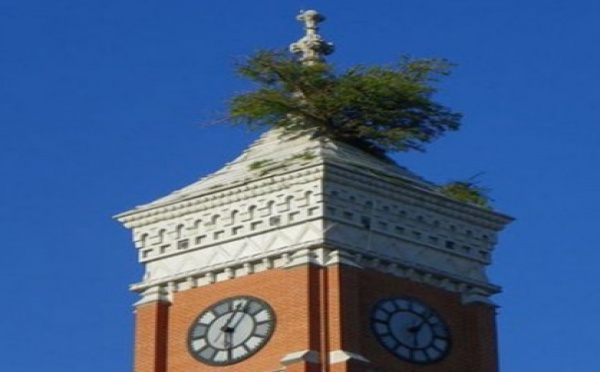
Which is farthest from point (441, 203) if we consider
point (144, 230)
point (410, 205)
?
point (144, 230)

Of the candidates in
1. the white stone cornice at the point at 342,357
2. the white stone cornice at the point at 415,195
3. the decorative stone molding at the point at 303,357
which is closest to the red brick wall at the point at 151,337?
the decorative stone molding at the point at 303,357

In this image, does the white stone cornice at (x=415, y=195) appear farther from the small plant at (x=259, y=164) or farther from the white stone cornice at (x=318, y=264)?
the small plant at (x=259, y=164)

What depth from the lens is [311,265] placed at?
94.1 m

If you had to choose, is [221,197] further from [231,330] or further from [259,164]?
[231,330]

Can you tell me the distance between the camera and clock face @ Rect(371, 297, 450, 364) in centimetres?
9444

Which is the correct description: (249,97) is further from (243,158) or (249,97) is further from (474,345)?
(474,345)

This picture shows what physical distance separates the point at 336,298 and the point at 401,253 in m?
2.75

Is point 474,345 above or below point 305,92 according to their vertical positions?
below

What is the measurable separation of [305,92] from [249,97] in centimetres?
128

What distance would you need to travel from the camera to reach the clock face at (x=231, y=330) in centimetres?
9412

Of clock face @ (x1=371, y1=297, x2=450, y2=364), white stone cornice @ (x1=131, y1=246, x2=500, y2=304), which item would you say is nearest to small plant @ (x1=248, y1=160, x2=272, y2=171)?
white stone cornice @ (x1=131, y1=246, x2=500, y2=304)

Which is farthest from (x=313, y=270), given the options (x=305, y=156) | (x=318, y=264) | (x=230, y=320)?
(x=305, y=156)

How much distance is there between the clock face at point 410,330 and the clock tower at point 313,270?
0.02 m

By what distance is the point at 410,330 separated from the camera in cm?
9488
